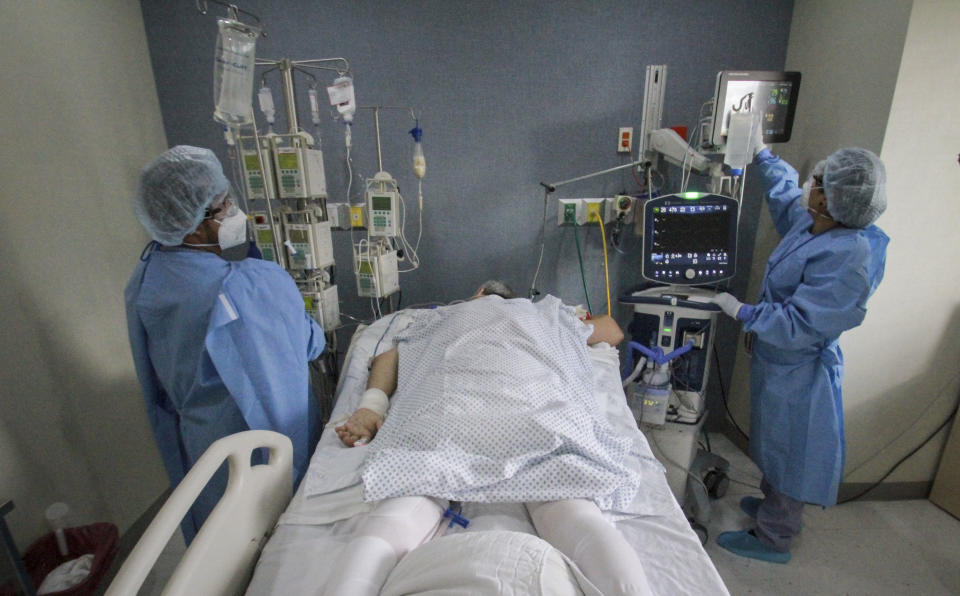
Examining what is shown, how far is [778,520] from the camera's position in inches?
65.5

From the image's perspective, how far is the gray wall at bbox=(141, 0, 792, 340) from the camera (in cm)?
190

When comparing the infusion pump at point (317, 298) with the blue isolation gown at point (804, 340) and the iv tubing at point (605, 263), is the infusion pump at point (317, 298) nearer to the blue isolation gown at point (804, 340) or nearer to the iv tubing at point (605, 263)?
the iv tubing at point (605, 263)

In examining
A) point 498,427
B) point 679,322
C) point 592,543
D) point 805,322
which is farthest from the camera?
point 679,322

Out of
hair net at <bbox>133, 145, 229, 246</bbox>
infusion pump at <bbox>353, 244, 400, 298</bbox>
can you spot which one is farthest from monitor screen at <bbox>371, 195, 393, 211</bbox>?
hair net at <bbox>133, 145, 229, 246</bbox>

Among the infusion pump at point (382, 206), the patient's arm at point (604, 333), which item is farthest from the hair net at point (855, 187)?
the infusion pump at point (382, 206)

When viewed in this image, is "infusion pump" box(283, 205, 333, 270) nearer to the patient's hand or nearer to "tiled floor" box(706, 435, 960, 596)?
the patient's hand

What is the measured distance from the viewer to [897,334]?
176cm

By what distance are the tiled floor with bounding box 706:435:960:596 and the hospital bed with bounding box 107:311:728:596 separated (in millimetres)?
1026

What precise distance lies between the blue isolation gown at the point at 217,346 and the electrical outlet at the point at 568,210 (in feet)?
4.31

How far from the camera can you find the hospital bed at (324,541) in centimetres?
66

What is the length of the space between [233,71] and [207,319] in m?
0.72

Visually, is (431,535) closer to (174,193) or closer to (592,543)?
(592,543)

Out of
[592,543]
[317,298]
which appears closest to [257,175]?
[317,298]

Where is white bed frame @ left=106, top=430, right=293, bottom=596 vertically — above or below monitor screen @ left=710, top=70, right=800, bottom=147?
below
